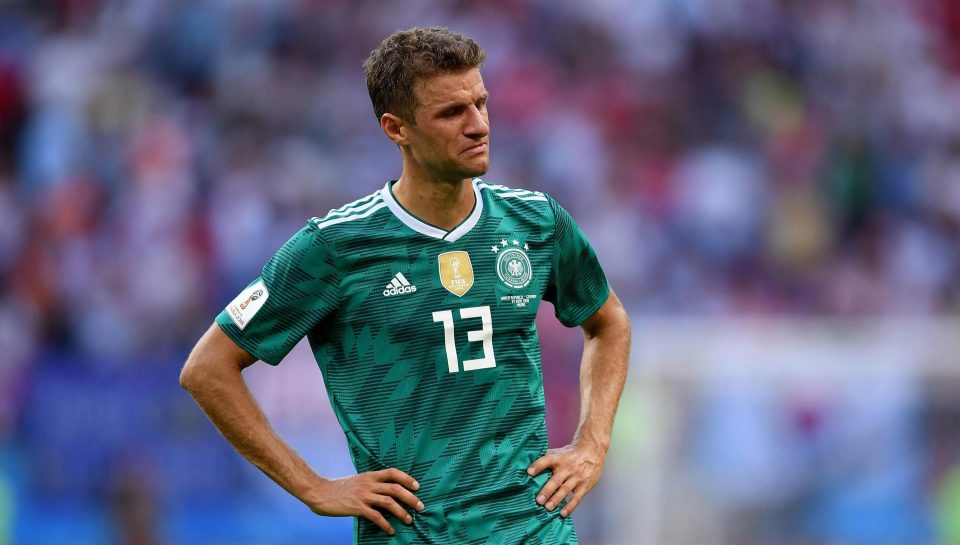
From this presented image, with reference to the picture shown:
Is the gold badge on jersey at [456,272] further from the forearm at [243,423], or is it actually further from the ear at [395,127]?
the forearm at [243,423]

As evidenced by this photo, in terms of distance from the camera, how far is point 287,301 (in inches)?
183

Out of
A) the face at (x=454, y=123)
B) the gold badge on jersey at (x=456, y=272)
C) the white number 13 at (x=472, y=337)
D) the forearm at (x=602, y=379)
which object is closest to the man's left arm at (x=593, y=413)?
the forearm at (x=602, y=379)

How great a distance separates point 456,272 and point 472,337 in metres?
0.21

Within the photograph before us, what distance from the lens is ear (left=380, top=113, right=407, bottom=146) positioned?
15.6ft

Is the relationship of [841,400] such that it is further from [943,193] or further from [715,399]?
[943,193]

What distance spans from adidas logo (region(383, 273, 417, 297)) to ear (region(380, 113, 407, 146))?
44 cm

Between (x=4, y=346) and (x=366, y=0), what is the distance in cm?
511

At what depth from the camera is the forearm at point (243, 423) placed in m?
4.59

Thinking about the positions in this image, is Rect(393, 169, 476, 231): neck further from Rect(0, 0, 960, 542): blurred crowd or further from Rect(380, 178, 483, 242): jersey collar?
Rect(0, 0, 960, 542): blurred crowd

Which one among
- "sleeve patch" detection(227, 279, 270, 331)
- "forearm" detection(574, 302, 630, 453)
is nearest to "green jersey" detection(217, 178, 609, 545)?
"sleeve patch" detection(227, 279, 270, 331)

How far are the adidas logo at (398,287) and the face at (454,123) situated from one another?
348 millimetres

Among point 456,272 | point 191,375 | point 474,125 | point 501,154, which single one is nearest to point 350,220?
point 456,272

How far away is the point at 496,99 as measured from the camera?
13922 mm

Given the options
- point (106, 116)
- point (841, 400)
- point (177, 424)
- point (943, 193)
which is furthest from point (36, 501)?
point (943, 193)
